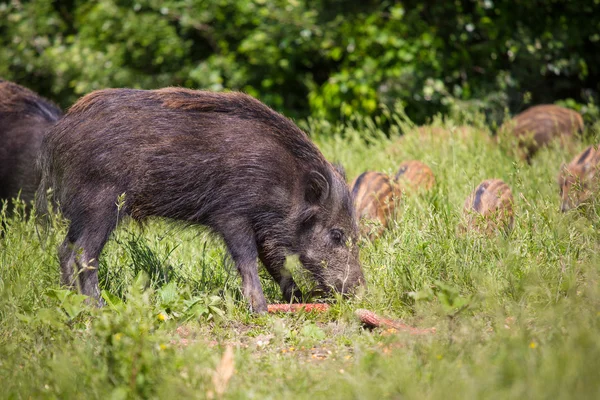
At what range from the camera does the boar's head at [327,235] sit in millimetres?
5191

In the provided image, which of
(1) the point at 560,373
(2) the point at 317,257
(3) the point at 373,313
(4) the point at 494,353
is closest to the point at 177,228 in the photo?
(2) the point at 317,257

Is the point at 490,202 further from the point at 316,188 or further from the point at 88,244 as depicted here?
the point at 88,244

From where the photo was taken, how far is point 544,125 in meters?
9.27

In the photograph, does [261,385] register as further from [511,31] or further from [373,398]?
[511,31]

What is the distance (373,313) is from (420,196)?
101 inches

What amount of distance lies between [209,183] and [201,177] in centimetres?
6

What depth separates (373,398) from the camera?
283cm

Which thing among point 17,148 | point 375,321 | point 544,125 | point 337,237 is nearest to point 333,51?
point 544,125

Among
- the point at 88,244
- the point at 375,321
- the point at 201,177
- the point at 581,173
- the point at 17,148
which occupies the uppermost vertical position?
the point at 201,177

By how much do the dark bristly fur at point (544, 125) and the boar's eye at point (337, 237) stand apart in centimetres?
414

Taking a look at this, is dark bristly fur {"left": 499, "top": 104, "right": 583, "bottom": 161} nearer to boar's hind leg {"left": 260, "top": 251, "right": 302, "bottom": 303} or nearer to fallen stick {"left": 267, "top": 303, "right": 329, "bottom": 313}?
boar's hind leg {"left": 260, "top": 251, "right": 302, "bottom": 303}

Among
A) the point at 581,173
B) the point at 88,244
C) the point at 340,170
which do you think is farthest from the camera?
the point at 581,173

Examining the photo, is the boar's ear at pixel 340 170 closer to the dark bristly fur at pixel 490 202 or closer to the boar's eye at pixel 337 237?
the boar's eye at pixel 337 237

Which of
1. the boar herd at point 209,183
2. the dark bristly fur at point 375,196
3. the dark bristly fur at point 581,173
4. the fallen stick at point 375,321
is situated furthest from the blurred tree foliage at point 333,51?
the fallen stick at point 375,321
